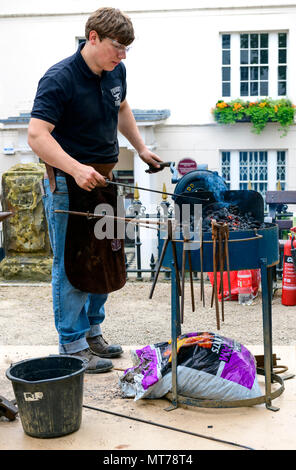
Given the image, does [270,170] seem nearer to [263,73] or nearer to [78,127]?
[263,73]

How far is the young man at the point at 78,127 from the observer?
3.12 meters

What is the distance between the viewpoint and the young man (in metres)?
3.12

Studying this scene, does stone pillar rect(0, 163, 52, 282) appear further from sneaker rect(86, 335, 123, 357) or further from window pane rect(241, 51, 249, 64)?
window pane rect(241, 51, 249, 64)

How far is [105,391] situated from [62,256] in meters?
0.81

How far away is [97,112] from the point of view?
3354 millimetres

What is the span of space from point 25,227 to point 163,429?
586 centimetres

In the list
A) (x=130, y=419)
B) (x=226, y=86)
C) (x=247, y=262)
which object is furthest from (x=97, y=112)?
(x=226, y=86)

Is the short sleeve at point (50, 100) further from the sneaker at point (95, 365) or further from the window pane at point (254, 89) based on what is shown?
the window pane at point (254, 89)

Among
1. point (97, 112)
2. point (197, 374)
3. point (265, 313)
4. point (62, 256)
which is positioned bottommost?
point (197, 374)

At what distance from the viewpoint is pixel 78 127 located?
3338mm

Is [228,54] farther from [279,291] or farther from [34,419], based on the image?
[34,419]

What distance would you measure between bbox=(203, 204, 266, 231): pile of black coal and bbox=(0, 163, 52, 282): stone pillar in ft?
17.1

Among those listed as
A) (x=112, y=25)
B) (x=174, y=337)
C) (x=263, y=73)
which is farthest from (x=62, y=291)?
(x=263, y=73)

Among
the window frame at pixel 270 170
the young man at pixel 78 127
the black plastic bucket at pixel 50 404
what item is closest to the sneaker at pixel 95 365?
the young man at pixel 78 127
